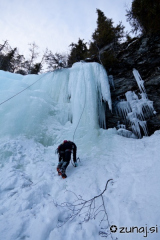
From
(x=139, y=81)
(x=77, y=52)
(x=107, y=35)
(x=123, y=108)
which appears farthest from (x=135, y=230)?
(x=77, y=52)

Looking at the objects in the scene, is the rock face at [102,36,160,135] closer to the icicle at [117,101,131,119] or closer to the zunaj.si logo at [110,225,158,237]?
the icicle at [117,101,131,119]

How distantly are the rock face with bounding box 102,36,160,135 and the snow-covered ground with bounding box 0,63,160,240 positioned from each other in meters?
1.04

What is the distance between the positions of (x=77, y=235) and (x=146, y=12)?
1080 cm

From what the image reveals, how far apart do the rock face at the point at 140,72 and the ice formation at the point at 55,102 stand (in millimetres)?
928

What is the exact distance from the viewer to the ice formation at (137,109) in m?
6.14

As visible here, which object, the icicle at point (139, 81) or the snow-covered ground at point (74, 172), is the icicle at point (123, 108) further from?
the icicle at point (139, 81)

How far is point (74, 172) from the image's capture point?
3.50 metres

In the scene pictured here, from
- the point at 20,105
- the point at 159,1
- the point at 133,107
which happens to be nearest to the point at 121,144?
the point at 133,107

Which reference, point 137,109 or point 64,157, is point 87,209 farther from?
point 137,109

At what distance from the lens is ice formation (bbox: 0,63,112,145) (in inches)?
213

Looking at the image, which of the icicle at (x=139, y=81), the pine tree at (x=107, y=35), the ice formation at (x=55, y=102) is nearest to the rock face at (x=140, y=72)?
the icicle at (x=139, y=81)

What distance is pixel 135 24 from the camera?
8.23 metres

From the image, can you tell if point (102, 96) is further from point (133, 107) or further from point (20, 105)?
point (20, 105)

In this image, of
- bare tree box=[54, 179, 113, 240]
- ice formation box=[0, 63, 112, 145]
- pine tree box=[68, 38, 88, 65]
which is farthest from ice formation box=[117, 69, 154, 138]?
pine tree box=[68, 38, 88, 65]
